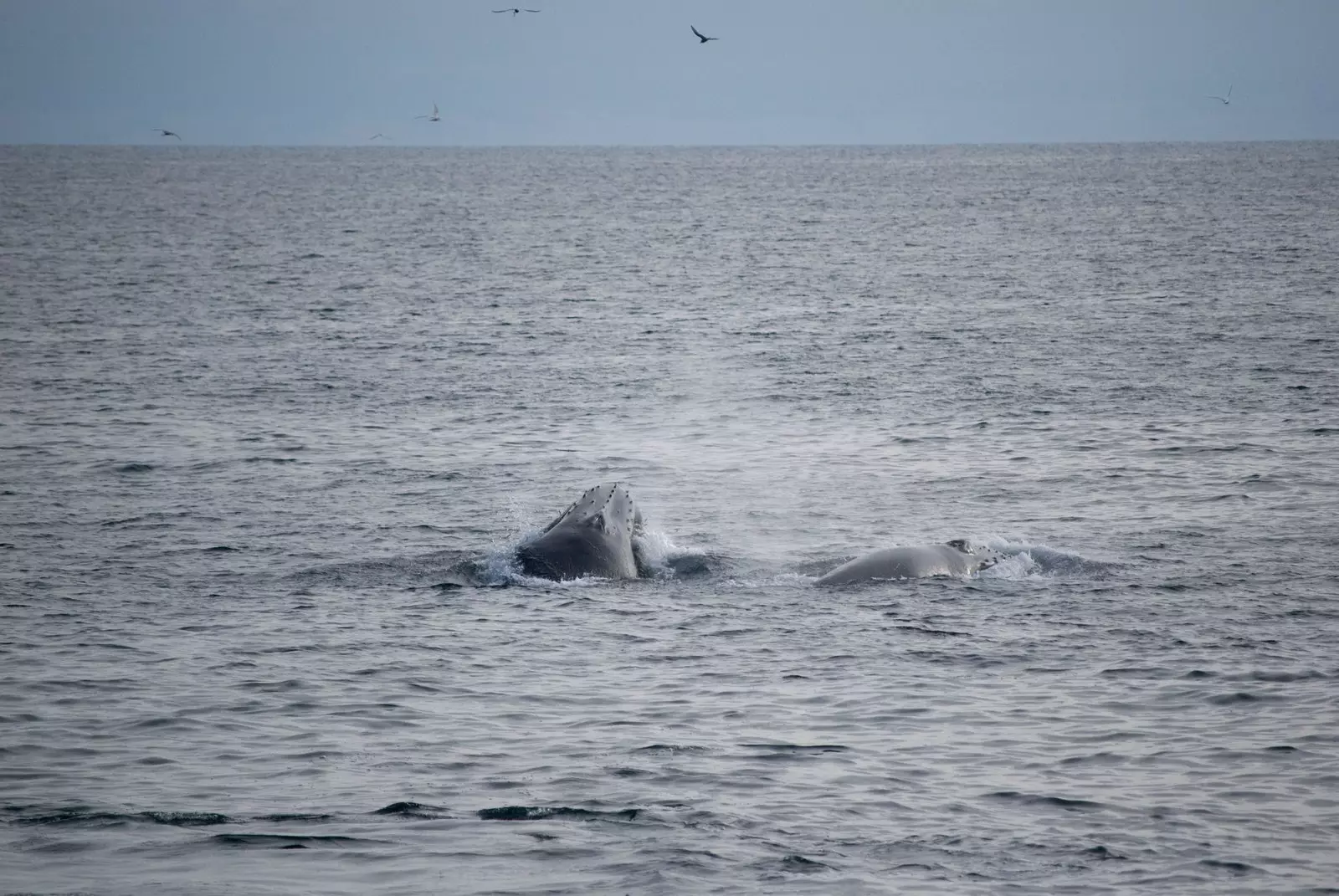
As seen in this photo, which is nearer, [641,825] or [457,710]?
[641,825]

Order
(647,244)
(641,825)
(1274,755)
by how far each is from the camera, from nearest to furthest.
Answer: (641,825) < (1274,755) < (647,244)

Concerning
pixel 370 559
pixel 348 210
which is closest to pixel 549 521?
pixel 370 559

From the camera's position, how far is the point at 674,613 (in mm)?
21547

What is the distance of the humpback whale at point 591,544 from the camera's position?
23.4m

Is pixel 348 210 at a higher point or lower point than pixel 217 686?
higher

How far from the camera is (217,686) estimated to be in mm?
18344

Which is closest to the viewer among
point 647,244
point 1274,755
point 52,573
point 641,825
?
point 641,825

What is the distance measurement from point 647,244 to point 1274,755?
97114mm

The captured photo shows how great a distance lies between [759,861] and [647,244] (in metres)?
99.4

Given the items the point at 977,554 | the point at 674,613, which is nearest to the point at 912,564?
the point at 977,554

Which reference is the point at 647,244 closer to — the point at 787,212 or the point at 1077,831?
the point at 787,212

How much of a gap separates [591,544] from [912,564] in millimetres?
4650

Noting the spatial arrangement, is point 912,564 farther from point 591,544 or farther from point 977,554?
point 591,544

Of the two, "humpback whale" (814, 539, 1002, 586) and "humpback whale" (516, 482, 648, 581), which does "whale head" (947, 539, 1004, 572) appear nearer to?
"humpback whale" (814, 539, 1002, 586)
